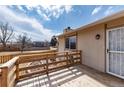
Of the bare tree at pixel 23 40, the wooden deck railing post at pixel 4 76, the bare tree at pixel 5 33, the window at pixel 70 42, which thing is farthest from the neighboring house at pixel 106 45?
the bare tree at pixel 5 33

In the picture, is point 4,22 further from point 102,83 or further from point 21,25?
point 102,83

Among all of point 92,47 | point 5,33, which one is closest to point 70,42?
point 92,47

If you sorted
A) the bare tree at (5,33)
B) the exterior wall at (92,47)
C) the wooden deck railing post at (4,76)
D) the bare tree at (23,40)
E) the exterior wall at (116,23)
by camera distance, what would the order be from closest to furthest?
the wooden deck railing post at (4,76) → the exterior wall at (116,23) → the exterior wall at (92,47) → the bare tree at (23,40) → the bare tree at (5,33)

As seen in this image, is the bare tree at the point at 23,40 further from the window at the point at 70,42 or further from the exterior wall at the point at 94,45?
the exterior wall at the point at 94,45

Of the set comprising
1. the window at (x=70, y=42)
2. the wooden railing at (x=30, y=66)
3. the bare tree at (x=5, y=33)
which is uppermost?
the bare tree at (x=5, y=33)

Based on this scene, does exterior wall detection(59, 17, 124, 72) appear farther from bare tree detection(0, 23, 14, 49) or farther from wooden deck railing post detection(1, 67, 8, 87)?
bare tree detection(0, 23, 14, 49)

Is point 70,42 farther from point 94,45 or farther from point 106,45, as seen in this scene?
point 106,45

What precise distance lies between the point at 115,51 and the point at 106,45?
570 millimetres

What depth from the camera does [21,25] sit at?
79.9 ft

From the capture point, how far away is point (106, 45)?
5.66m

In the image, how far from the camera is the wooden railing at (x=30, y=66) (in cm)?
332

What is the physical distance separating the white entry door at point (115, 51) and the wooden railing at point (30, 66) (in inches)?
90.0
